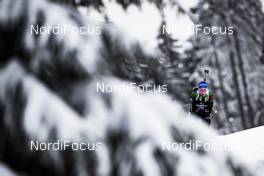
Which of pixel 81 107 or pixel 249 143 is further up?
pixel 81 107

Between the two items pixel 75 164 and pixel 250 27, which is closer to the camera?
pixel 75 164

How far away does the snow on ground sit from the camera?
6.59ft

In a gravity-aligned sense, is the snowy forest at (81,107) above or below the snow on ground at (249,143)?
above

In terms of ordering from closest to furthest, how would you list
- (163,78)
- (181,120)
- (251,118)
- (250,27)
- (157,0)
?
(181,120), (163,78), (157,0), (250,27), (251,118)

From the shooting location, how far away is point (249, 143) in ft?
7.50

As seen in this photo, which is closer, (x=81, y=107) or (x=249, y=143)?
(x=81, y=107)

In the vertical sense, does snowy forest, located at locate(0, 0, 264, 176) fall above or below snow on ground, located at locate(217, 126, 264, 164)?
above

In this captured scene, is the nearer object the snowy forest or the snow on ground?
the snowy forest

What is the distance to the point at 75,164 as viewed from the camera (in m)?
1.48

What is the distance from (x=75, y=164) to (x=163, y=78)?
55 centimetres

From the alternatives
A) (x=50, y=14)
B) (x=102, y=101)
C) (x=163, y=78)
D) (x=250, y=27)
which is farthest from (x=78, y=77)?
(x=250, y=27)

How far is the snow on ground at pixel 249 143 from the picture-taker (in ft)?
6.59

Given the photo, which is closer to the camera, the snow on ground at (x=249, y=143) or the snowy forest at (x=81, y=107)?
the snowy forest at (x=81, y=107)

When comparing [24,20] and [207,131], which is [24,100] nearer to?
[24,20]
